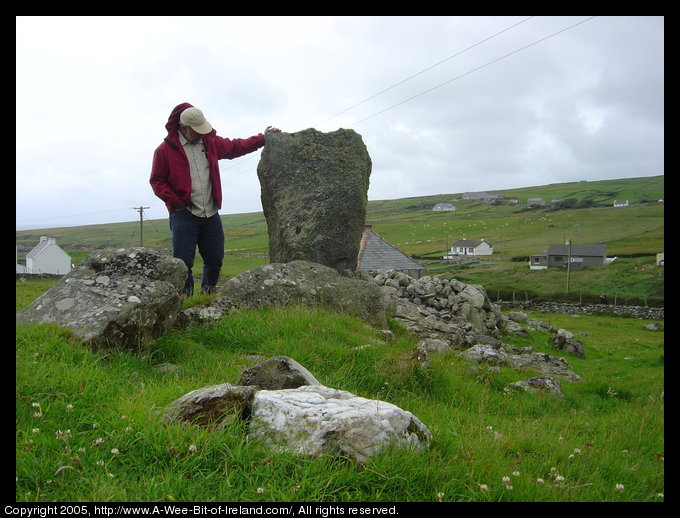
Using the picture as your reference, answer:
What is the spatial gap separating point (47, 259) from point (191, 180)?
7772 cm

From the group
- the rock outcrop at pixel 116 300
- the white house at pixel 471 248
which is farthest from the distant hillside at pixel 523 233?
the rock outcrop at pixel 116 300

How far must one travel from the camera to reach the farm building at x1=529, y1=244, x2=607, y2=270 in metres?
107

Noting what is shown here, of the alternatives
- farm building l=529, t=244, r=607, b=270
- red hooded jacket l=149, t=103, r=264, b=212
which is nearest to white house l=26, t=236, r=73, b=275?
red hooded jacket l=149, t=103, r=264, b=212

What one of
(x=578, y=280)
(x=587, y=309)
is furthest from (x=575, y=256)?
(x=587, y=309)

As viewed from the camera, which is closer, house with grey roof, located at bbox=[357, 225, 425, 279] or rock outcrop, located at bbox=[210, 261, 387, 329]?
rock outcrop, located at bbox=[210, 261, 387, 329]

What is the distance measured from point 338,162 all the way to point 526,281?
85.2 m

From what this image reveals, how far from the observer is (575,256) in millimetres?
109000

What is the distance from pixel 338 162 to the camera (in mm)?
13703

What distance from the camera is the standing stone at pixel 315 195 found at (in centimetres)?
1341

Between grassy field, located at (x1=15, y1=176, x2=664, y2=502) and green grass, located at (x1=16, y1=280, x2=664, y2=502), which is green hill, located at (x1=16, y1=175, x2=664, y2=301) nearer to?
grassy field, located at (x1=15, y1=176, x2=664, y2=502)

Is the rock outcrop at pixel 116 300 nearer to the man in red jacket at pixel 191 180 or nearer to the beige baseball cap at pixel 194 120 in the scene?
the man in red jacket at pixel 191 180

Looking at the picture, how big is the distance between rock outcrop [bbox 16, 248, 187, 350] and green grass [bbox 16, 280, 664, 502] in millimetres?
305

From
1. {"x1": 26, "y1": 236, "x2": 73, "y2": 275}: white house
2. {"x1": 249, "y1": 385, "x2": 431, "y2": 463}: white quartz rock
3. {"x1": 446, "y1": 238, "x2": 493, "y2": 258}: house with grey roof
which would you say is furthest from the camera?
{"x1": 446, "y1": 238, "x2": 493, "y2": 258}: house with grey roof

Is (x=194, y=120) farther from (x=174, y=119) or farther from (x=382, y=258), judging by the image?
(x=382, y=258)
